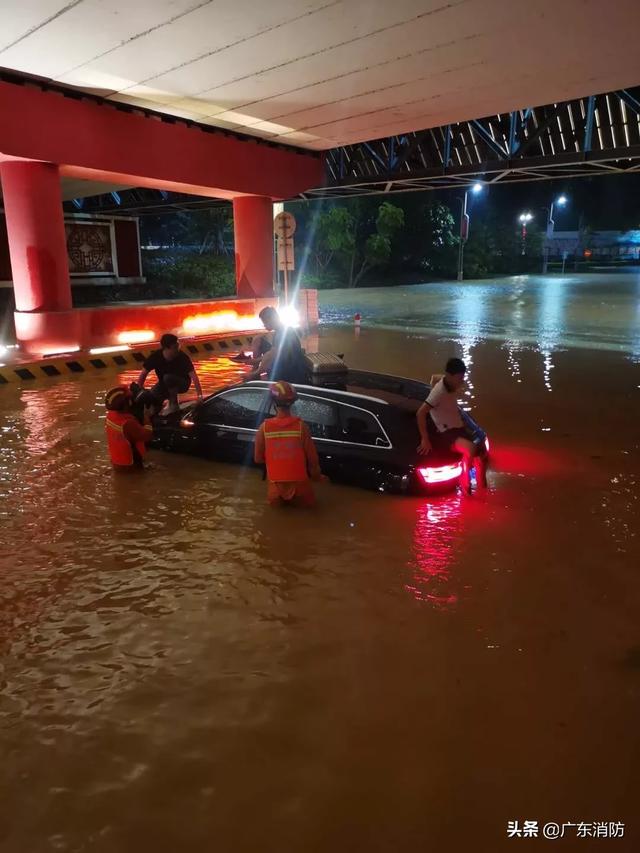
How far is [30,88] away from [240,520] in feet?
32.5

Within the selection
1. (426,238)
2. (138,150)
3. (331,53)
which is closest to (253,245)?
(138,150)

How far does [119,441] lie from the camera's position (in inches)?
272

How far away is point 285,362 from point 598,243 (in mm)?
94632

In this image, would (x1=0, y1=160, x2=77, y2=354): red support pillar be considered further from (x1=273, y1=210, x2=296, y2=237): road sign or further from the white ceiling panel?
(x1=273, y1=210, x2=296, y2=237): road sign

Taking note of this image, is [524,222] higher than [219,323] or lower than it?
higher

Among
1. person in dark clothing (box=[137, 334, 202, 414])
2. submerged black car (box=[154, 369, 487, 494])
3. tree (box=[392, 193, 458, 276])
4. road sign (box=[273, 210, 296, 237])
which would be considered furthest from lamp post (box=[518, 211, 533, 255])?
submerged black car (box=[154, 369, 487, 494])

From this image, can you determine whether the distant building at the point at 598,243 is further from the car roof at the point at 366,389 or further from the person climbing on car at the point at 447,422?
the person climbing on car at the point at 447,422

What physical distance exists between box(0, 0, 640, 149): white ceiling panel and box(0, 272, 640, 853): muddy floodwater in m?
5.83

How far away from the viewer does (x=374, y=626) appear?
4.14 meters

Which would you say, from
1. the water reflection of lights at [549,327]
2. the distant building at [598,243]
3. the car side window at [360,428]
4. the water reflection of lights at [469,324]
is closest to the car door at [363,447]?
the car side window at [360,428]

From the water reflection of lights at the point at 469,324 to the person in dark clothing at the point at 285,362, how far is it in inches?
152

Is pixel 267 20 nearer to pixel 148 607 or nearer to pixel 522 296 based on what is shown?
pixel 148 607

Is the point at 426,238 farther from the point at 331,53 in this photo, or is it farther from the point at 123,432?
the point at 123,432

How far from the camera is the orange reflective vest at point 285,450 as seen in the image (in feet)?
18.5
